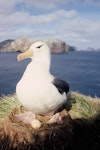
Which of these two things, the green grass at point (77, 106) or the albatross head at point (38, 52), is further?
the green grass at point (77, 106)

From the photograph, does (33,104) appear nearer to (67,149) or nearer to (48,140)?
(48,140)

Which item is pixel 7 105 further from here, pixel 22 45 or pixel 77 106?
pixel 22 45

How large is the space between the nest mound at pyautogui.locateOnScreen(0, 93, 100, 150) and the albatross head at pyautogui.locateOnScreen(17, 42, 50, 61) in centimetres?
108

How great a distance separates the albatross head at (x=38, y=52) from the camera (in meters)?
5.67

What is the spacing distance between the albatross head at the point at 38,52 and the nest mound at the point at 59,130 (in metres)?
1.08

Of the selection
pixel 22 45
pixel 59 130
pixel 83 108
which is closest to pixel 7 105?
pixel 83 108

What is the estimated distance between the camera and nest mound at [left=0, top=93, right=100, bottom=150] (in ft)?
17.3

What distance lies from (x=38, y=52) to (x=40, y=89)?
0.69 m

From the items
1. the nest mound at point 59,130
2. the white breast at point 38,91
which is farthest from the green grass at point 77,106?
the white breast at point 38,91

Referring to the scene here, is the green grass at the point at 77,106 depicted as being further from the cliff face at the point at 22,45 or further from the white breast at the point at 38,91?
the cliff face at the point at 22,45

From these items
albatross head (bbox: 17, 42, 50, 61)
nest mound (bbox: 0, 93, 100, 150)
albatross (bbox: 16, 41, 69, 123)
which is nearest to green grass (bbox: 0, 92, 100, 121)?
nest mound (bbox: 0, 93, 100, 150)

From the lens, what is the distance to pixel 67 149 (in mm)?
5766

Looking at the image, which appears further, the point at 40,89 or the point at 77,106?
the point at 77,106

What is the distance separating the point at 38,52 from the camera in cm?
570
